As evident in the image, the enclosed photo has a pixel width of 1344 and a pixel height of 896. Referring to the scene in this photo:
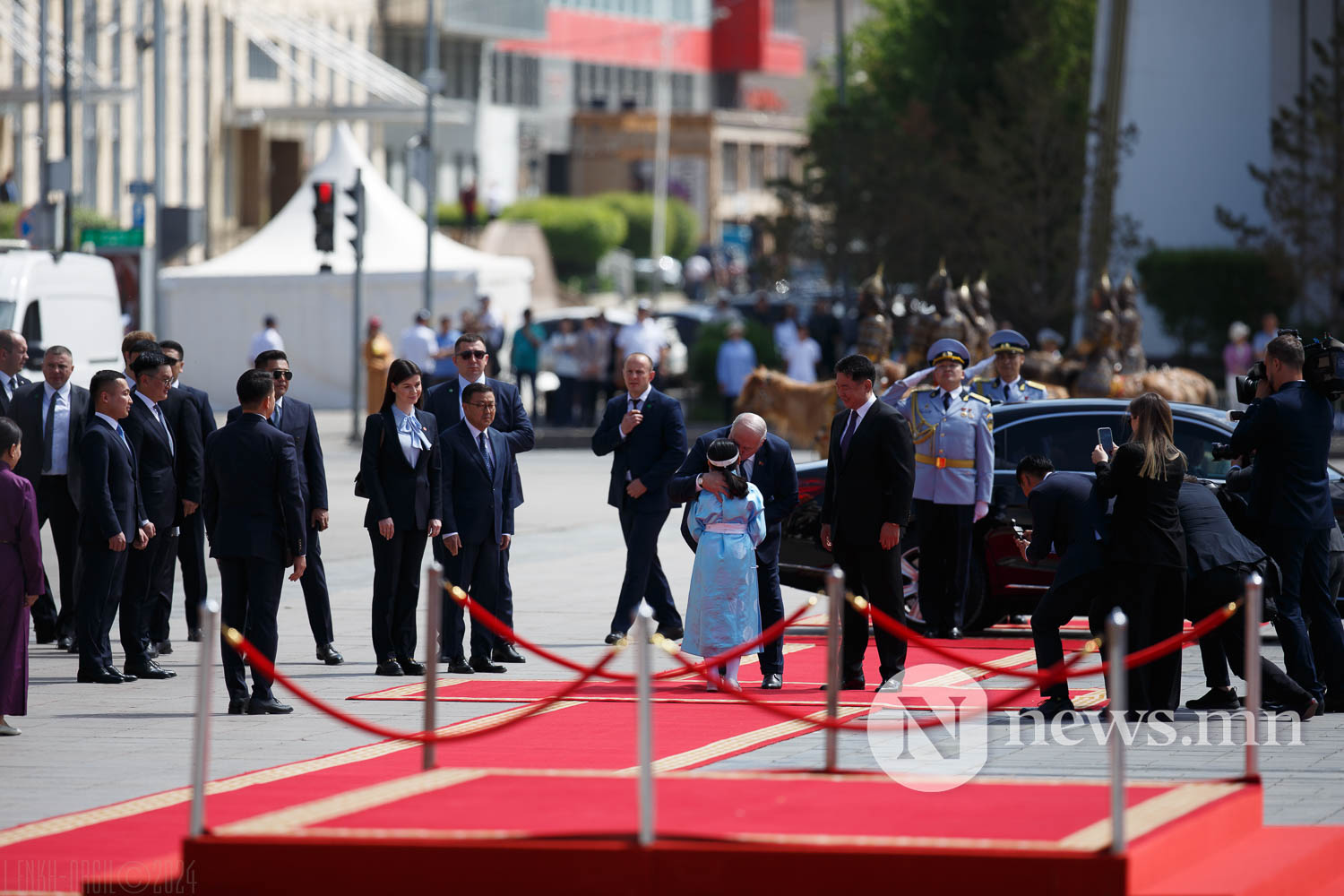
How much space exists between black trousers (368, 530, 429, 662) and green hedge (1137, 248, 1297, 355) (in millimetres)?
26090

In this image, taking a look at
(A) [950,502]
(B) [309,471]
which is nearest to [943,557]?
(A) [950,502]

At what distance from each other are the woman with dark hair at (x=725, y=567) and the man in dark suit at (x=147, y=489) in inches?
122

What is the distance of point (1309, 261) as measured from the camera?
1346 inches

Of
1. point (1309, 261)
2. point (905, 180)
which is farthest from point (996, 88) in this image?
point (1309, 261)

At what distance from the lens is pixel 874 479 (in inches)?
455

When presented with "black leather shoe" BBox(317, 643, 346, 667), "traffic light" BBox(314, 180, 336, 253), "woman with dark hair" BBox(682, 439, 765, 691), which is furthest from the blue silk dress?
"traffic light" BBox(314, 180, 336, 253)

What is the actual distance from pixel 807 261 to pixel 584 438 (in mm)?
10827

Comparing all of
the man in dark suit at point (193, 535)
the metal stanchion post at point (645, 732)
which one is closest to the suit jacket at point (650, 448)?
the man in dark suit at point (193, 535)

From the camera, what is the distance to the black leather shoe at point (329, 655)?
1251 centimetres

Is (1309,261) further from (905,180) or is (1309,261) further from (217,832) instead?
(217,832)

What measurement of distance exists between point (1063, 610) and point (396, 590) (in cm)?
391

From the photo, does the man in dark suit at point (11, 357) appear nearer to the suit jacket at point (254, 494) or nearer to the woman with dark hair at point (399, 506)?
the woman with dark hair at point (399, 506)

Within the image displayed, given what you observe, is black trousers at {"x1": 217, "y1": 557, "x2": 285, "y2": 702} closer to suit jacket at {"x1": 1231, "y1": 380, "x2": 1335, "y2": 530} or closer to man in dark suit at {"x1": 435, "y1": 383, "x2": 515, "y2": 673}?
man in dark suit at {"x1": 435, "y1": 383, "x2": 515, "y2": 673}

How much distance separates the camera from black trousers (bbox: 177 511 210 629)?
521 inches
